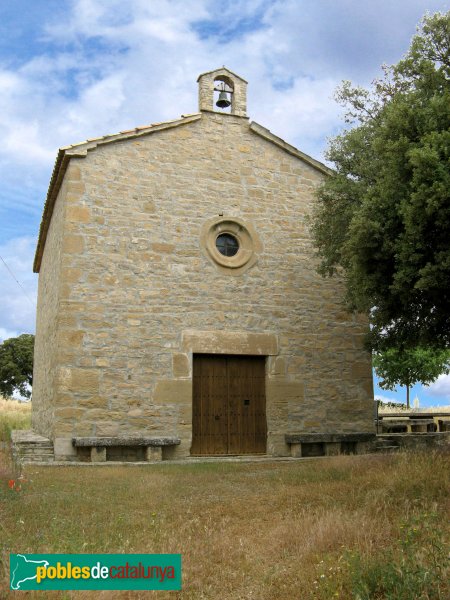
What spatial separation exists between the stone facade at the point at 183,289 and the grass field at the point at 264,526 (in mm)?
3392

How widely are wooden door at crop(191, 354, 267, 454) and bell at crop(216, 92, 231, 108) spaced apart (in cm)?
625

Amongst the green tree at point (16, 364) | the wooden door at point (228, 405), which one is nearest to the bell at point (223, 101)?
the wooden door at point (228, 405)

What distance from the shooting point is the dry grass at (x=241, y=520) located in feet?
15.0

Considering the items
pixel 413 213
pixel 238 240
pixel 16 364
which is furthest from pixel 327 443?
pixel 16 364

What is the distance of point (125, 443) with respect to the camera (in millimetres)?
12086

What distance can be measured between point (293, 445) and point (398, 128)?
24.5ft

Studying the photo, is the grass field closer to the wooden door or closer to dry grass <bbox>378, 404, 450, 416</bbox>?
the wooden door

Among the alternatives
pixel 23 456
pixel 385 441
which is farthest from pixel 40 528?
pixel 385 441

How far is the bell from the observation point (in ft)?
48.8

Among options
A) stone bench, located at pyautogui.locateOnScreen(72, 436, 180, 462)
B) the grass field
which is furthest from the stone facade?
the grass field

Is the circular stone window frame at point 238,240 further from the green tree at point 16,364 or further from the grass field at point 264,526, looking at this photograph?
the green tree at point 16,364

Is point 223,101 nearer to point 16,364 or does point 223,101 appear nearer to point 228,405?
point 228,405

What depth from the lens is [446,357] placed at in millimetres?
26641

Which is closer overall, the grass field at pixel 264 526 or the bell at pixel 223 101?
the grass field at pixel 264 526
